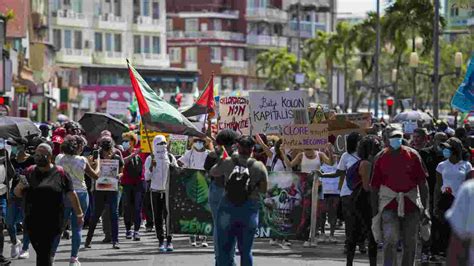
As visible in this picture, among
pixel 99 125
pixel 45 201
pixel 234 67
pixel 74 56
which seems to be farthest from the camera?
pixel 234 67

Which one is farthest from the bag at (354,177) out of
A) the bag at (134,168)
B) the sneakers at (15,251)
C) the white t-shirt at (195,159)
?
the bag at (134,168)

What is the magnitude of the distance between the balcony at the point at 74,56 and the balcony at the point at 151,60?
13.5 ft

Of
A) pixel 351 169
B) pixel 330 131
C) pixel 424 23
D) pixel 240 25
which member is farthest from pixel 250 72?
pixel 351 169

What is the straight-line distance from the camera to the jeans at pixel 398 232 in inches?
621

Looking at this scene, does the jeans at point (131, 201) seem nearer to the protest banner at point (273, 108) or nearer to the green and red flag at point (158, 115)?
the protest banner at point (273, 108)

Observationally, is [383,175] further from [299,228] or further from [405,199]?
[299,228]

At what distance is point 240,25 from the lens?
131m

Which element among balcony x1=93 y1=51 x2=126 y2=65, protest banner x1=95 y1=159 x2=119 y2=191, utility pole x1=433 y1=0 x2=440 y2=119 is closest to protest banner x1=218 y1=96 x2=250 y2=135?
protest banner x1=95 y1=159 x2=119 y2=191

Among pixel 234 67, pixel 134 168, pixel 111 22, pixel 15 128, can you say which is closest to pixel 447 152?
pixel 134 168

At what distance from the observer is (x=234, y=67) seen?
130m

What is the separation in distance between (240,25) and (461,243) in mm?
122526

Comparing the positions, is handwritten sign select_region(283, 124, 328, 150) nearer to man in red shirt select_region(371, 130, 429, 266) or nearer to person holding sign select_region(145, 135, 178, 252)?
person holding sign select_region(145, 135, 178, 252)

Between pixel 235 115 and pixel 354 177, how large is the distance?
7.42m

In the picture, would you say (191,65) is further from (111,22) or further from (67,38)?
(67,38)
